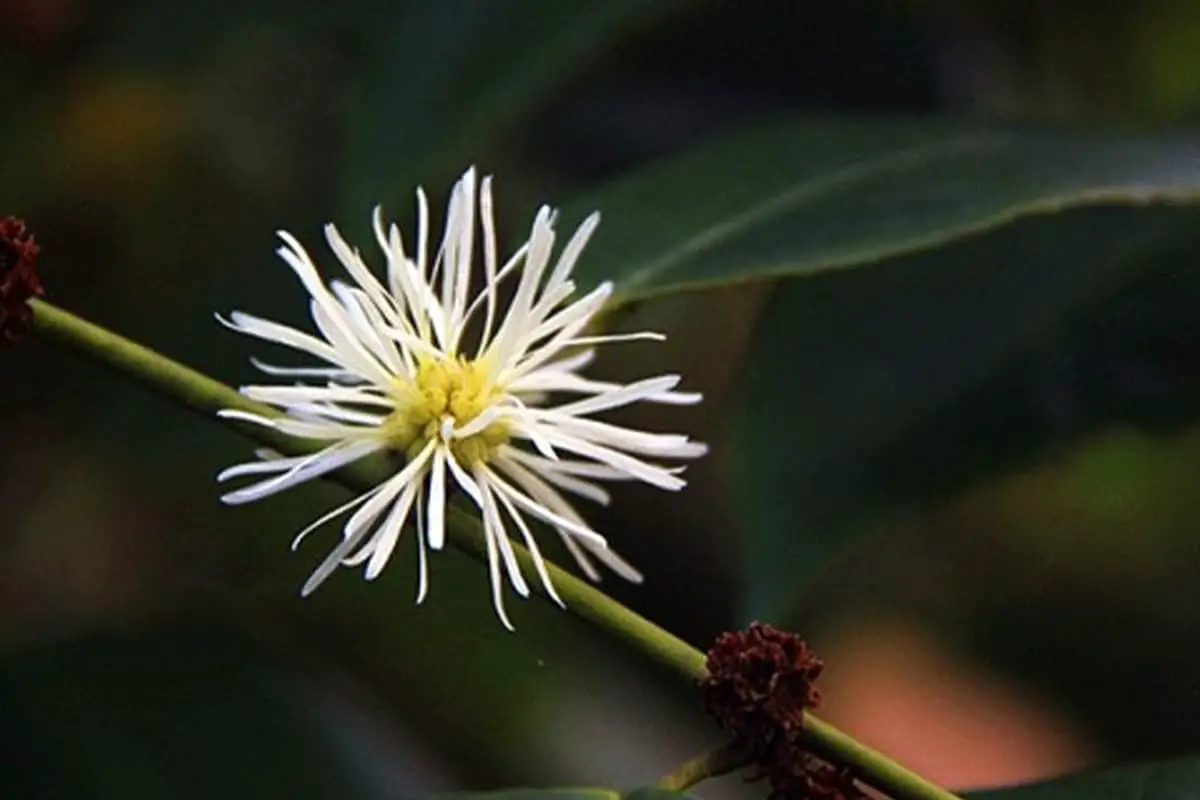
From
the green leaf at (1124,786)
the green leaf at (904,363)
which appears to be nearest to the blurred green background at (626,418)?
the green leaf at (904,363)

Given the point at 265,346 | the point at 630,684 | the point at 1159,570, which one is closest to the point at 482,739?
the point at 630,684

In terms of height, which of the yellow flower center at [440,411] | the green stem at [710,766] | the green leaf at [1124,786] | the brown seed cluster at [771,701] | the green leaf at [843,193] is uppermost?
the green leaf at [843,193]

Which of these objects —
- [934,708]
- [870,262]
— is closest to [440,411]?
[870,262]

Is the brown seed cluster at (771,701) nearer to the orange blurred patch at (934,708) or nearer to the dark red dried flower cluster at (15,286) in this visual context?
the dark red dried flower cluster at (15,286)

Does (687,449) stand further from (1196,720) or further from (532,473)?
(1196,720)

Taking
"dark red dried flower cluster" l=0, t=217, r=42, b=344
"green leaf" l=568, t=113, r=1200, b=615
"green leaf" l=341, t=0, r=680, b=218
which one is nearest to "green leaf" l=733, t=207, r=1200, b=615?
"green leaf" l=568, t=113, r=1200, b=615

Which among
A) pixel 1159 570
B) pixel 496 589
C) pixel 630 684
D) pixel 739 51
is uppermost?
pixel 739 51

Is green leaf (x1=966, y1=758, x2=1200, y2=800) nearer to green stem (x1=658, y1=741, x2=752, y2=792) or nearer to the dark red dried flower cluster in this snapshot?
green stem (x1=658, y1=741, x2=752, y2=792)
